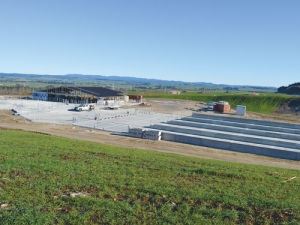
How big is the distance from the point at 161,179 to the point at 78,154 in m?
4.95

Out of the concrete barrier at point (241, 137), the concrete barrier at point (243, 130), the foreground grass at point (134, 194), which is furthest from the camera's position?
the concrete barrier at point (243, 130)

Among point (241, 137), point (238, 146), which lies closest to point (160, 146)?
point (238, 146)

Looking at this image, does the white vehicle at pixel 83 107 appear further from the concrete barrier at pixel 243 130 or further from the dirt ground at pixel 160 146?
the concrete barrier at pixel 243 130

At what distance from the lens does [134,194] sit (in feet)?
25.4

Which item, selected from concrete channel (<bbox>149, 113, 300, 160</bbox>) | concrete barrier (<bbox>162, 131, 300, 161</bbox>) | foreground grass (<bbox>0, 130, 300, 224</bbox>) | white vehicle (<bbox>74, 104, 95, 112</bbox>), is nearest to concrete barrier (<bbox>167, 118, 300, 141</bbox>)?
concrete channel (<bbox>149, 113, 300, 160</bbox>)

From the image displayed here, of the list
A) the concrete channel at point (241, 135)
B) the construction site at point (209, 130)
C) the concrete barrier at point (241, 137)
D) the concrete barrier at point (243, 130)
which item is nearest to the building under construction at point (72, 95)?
the construction site at point (209, 130)

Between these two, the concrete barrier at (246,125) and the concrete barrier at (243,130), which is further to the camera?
the concrete barrier at (246,125)

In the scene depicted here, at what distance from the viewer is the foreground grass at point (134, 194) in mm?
6364

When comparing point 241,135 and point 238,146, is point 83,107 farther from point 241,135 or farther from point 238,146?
point 238,146

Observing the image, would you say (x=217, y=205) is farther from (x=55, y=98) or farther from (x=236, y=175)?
(x=55, y=98)

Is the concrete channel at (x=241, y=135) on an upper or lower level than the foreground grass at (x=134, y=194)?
lower

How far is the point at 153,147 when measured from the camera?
23141mm

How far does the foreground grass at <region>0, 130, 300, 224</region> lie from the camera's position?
20.9 feet

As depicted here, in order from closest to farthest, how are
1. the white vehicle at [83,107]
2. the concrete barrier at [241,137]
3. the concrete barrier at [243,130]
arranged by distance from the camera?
the concrete barrier at [241,137] < the concrete barrier at [243,130] < the white vehicle at [83,107]
